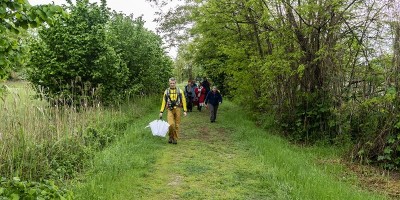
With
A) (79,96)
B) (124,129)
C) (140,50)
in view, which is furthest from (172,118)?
(140,50)

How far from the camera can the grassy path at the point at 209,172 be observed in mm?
5773

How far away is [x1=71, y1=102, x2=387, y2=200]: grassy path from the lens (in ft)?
18.9

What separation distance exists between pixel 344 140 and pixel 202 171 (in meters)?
4.96

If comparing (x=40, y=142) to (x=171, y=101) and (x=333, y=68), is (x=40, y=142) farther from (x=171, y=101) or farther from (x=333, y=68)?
(x=333, y=68)

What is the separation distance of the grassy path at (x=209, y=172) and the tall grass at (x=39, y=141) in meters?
0.52

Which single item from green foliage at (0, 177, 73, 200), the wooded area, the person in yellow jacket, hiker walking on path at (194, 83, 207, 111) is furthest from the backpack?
hiker walking on path at (194, 83, 207, 111)

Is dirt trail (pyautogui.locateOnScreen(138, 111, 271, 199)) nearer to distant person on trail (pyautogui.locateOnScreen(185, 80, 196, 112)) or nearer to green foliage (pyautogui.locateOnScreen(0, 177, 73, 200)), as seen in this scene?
green foliage (pyautogui.locateOnScreen(0, 177, 73, 200))

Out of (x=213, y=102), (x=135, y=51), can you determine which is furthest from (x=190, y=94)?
(x=213, y=102)

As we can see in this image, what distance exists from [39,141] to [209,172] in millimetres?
3327

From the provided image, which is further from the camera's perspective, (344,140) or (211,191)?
(344,140)

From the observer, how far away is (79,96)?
37.9ft

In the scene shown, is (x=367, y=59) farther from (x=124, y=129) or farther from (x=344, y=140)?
(x=124, y=129)

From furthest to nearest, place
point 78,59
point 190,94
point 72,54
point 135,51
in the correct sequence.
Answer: point 190,94, point 135,51, point 78,59, point 72,54

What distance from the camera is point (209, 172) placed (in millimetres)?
7125
